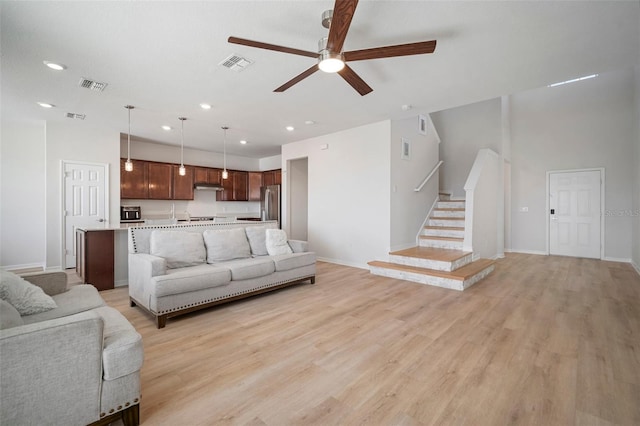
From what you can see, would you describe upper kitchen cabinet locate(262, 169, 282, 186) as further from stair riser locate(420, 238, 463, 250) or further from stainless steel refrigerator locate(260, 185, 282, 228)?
stair riser locate(420, 238, 463, 250)

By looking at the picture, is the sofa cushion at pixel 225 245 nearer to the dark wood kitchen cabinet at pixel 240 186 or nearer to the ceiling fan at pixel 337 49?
the ceiling fan at pixel 337 49

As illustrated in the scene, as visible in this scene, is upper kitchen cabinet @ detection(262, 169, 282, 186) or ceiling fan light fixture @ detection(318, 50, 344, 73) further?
upper kitchen cabinet @ detection(262, 169, 282, 186)

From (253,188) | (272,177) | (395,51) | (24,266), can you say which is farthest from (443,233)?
(24,266)

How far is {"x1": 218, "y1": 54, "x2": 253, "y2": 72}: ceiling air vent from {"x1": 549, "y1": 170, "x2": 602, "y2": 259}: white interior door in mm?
7403

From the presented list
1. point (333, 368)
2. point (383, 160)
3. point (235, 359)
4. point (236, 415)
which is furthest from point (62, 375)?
point (383, 160)

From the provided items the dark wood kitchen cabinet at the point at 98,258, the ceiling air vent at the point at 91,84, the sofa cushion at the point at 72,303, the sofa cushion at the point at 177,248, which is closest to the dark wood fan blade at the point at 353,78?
the sofa cushion at the point at 177,248

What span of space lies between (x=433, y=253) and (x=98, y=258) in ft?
17.2

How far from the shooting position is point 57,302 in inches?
83.7

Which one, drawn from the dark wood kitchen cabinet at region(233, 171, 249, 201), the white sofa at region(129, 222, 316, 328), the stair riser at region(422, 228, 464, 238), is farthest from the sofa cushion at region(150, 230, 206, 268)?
the dark wood kitchen cabinet at region(233, 171, 249, 201)

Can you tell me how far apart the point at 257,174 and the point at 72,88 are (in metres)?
5.08

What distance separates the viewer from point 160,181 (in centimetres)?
673

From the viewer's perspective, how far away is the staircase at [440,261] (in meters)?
4.17

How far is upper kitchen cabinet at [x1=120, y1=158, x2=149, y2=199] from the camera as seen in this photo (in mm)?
6148

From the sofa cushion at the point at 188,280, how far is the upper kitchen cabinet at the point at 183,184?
4.33m
